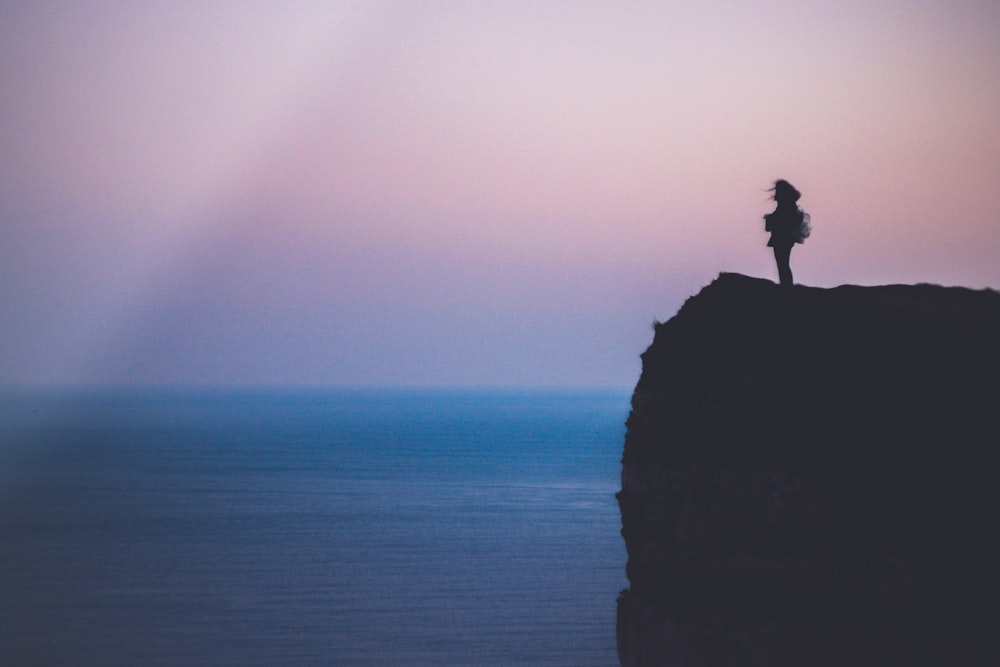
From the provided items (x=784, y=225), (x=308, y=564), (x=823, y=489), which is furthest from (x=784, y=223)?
(x=308, y=564)

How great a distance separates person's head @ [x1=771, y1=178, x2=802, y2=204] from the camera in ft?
76.2

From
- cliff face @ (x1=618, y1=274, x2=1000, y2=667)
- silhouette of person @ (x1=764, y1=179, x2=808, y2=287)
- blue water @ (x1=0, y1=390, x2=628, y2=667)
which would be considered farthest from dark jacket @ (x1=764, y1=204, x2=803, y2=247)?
blue water @ (x1=0, y1=390, x2=628, y2=667)

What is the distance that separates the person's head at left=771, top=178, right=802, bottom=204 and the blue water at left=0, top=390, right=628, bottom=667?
24.7m

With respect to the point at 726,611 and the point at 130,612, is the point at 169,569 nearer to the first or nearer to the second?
the point at 130,612

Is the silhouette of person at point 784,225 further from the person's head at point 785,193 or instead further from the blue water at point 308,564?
the blue water at point 308,564

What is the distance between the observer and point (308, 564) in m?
64.9

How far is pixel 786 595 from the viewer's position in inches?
725

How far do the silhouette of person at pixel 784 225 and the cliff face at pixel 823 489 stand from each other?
112 cm

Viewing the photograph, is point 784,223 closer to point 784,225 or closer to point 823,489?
point 784,225

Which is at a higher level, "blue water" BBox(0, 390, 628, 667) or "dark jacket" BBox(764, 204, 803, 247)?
"dark jacket" BBox(764, 204, 803, 247)

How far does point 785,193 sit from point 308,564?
158ft

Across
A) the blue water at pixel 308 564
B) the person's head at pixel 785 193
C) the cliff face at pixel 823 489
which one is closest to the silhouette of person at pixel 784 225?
the person's head at pixel 785 193

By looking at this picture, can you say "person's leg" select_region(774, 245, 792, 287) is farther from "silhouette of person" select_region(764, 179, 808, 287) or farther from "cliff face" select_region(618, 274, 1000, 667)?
"cliff face" select_region(618, 274, 1000, 667)

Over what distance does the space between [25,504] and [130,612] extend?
52.3 meters
